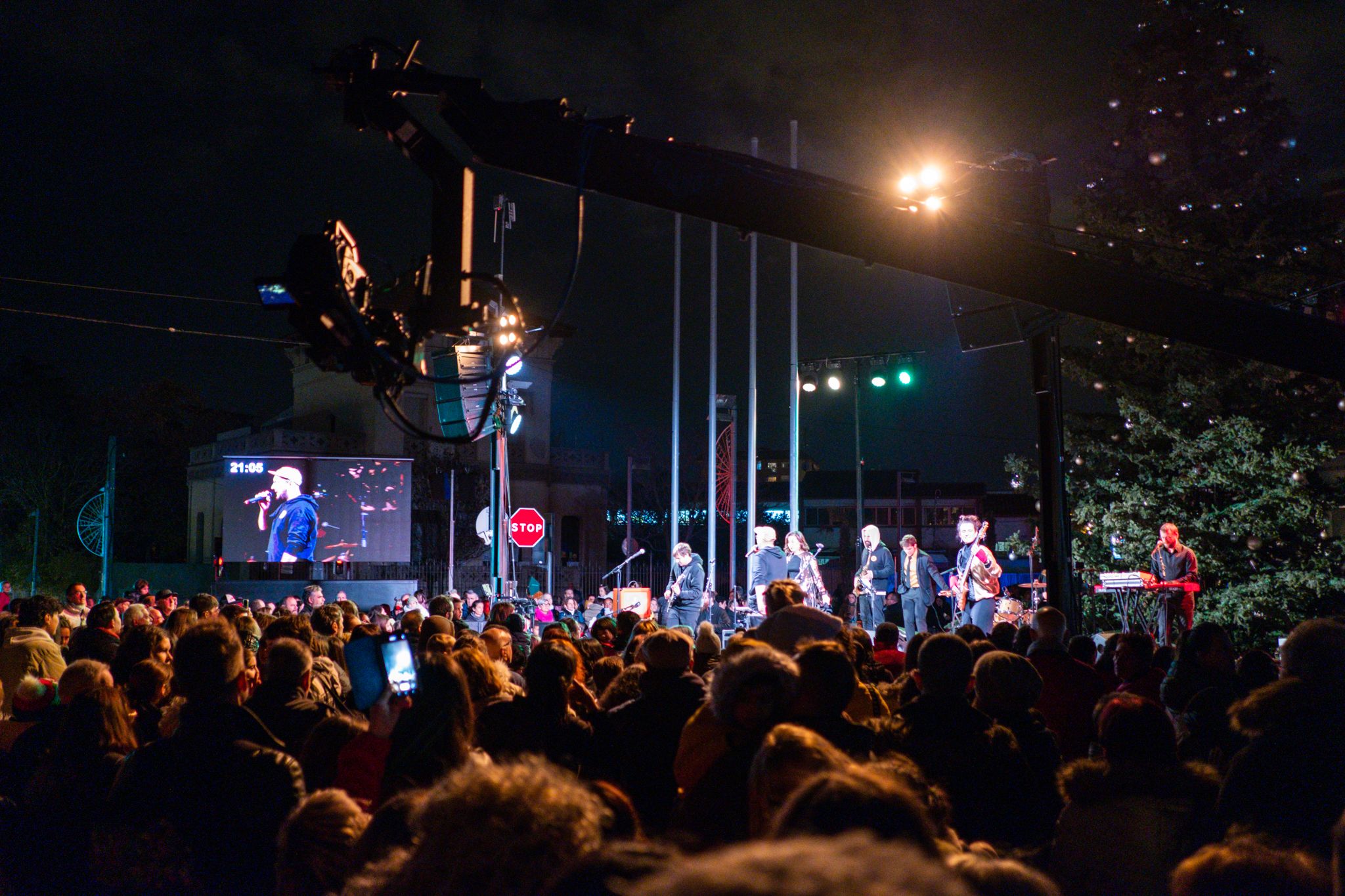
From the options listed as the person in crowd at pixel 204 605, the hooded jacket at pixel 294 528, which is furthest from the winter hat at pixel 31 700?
the hooded jacket at pixel 294 528

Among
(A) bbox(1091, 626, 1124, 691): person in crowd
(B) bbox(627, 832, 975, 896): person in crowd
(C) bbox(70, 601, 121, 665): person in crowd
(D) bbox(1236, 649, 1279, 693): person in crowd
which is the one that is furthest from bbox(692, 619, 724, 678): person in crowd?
(B) bbox(627, 832, 975, 896): person in crowd

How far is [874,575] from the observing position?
16.9 meters

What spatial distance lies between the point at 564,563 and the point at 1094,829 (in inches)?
1855

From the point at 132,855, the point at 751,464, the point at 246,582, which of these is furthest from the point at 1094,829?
the point at 246,582

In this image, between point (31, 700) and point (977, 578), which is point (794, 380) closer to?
point (977, 578)

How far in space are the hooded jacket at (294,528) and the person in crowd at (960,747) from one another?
28.0m

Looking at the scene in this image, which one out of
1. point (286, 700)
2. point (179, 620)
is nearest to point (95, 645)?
point (179, 620)

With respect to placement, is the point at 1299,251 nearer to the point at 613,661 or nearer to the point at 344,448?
the point at 613,661

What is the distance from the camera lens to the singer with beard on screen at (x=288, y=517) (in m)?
29.5

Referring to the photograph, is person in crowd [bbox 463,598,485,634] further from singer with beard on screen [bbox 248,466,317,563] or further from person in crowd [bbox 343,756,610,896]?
person in crowd [bbox 343,756,610,896]

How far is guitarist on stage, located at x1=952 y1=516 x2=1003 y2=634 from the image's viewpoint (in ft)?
48.6

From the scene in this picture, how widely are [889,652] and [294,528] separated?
2517 centimetres

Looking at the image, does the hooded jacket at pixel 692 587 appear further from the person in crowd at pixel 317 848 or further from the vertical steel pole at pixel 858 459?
the person in crowd at pixel 317 848

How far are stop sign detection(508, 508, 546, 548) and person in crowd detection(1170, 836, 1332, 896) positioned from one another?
20.1 metres
